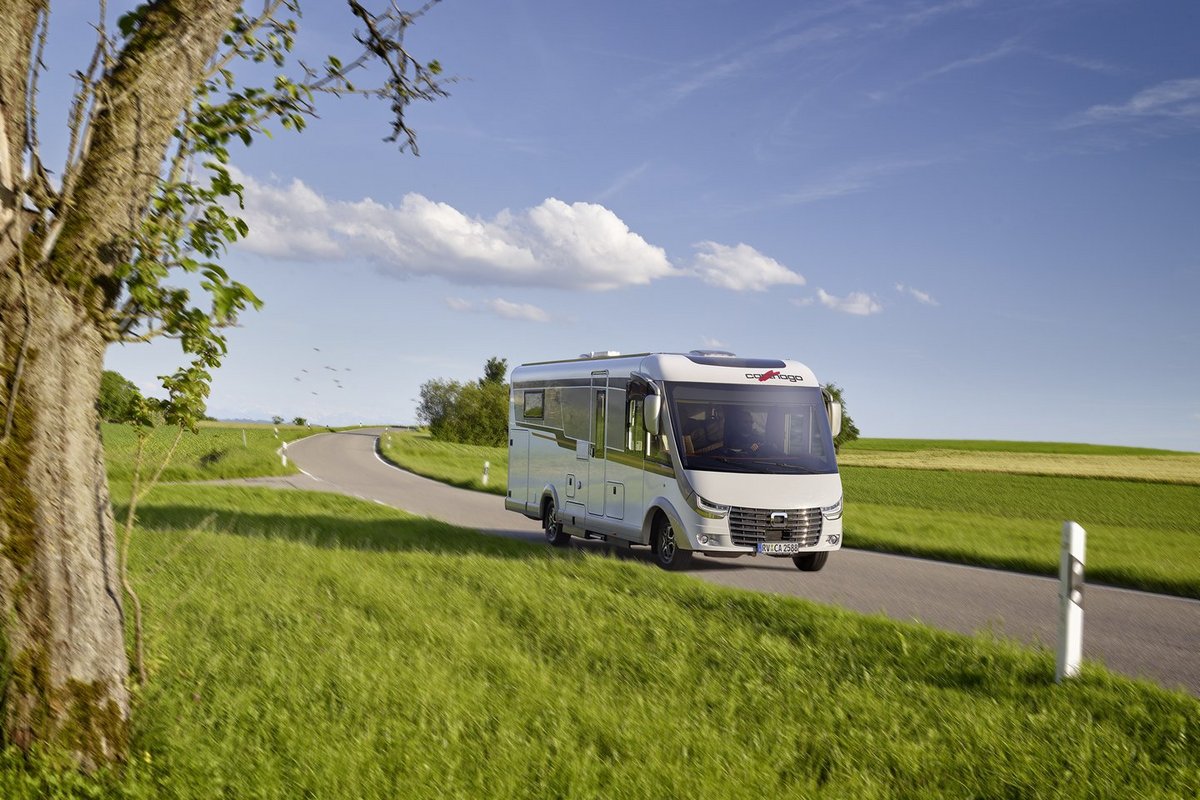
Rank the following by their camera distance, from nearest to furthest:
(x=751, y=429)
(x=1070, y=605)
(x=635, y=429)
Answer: (x=1070, y=605)
(x=751, y=429)
(x=635, y=429)

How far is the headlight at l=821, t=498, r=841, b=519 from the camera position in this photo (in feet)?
40.8

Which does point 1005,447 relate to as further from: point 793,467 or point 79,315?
point 79,315

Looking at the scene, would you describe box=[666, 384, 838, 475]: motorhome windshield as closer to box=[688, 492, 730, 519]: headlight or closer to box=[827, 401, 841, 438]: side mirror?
box=[827, 401, 841, 438]: side mirror

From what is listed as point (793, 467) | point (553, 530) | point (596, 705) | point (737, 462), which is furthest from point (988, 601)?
point (553, 530)

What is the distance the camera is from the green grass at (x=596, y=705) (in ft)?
15.7

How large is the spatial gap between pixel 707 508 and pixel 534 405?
220 inches

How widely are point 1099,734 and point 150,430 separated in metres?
5.69

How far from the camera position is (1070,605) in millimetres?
6762

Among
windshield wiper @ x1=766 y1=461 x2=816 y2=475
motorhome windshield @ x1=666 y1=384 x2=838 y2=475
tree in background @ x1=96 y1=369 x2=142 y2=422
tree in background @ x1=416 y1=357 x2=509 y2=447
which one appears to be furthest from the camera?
tree in background @ x1=416 y1=357 x2=509 y2=447

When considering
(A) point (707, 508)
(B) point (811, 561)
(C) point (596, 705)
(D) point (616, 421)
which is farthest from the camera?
(D) point (616, 421)

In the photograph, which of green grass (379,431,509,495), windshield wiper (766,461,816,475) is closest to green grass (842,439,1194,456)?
green grass (379,431,509,495)

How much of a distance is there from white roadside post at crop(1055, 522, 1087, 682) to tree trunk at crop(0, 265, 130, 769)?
5742 mm

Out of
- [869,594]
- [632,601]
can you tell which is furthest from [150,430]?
[869,594]

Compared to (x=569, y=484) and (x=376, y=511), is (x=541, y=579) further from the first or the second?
(x=376, y=511)
